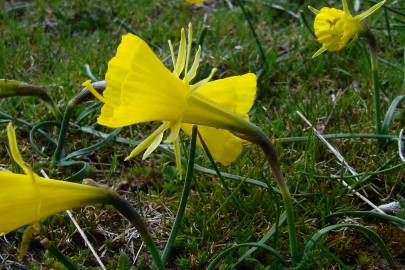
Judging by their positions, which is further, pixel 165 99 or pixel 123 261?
pixel 123 261

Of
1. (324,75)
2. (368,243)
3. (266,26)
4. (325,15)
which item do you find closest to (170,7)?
(266,26)

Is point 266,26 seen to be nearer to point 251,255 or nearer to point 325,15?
point 325,15

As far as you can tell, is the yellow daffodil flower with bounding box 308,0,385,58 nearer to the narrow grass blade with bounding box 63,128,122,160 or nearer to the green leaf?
the narrow grass blade with bounding box 63,128,122,160

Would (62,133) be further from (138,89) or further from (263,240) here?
(138,89)

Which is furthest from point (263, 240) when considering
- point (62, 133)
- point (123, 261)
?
point (62, 133)

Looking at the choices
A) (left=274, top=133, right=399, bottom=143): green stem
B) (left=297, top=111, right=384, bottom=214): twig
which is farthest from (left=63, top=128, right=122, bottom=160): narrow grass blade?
(left=297, top=111, right=384, bottom=214): twig

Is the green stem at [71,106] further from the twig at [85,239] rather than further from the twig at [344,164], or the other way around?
the twig at [344,164]

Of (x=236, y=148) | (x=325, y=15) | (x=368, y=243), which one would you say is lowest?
(x=368, y=243)

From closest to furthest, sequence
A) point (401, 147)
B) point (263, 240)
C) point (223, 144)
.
A: point (223, 144) → point (263, 240) → point (401, 147)
